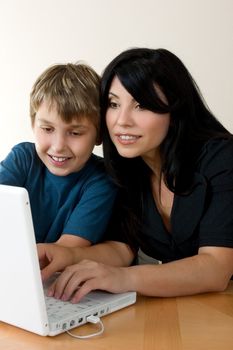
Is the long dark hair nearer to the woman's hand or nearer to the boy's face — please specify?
the boy's face

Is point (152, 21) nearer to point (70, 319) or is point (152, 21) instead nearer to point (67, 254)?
point (67, 254)

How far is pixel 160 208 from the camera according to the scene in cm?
120

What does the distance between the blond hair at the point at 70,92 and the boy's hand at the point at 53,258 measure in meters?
0.31

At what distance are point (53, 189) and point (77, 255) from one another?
256 mm

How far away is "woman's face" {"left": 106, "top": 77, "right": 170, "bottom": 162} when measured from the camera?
1072 millimetres

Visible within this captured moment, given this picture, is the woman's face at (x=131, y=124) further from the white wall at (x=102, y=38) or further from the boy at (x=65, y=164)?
the white wall at (x=102, y=38)

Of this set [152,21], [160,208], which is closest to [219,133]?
[160,208]

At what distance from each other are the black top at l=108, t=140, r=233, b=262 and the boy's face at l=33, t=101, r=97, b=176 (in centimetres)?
19

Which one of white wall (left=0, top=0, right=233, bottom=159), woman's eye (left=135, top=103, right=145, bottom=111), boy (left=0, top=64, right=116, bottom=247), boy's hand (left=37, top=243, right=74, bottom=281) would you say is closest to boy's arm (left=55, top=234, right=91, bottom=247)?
boy (left=0, top=64, right=116, bottom=247)

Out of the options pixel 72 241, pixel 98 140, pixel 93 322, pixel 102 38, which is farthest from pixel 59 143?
pixel 102 38

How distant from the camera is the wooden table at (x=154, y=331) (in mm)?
730

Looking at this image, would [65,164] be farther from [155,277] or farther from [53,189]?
[155,277]

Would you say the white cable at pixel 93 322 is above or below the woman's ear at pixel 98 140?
below

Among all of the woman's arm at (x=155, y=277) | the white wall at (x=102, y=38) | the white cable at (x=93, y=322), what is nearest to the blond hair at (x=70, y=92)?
the woman's arm at (x=155, y=277)
